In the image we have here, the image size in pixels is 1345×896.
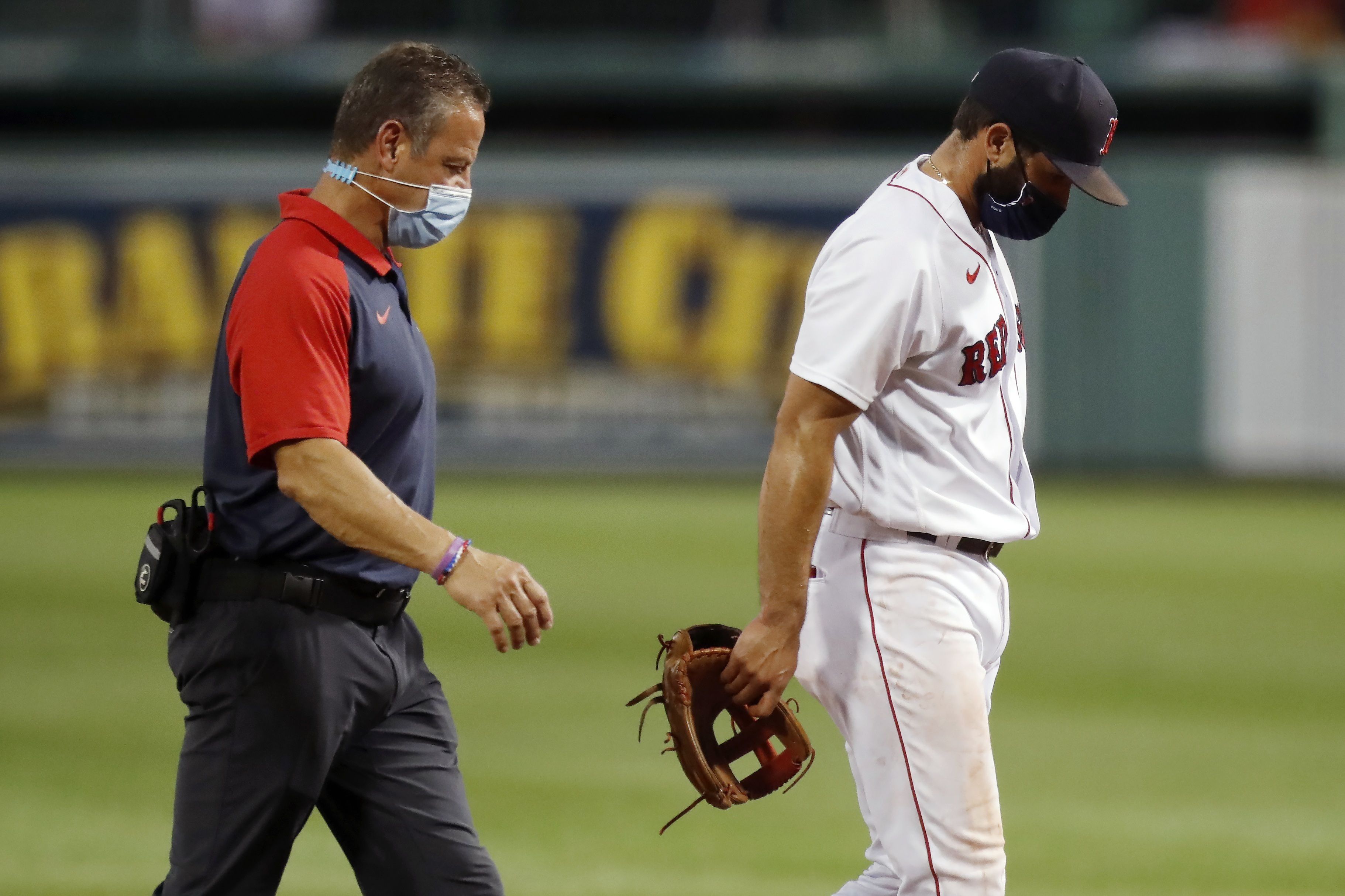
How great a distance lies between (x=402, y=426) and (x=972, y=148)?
4.43 ft

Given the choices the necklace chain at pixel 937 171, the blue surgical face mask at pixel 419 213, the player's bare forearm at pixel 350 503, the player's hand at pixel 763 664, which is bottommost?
the player's hand at pixel 763 664

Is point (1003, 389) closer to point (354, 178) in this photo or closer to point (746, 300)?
point (354, 178)

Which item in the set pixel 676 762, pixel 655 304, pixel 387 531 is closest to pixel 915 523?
pixel 387 531

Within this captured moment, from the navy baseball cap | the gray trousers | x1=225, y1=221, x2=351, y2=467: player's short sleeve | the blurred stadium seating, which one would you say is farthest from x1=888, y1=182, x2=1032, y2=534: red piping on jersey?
the blurred stadium seating

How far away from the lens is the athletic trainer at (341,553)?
11.5 ft

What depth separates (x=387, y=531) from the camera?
346cm

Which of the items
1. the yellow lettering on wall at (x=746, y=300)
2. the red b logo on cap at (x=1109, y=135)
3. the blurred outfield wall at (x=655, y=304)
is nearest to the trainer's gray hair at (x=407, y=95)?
the red b logo on cap at (x=1109, y=135)

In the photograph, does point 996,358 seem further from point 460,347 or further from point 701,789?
point 460,347

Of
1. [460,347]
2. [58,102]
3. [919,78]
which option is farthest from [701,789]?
[58,102]

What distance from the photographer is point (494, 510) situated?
1563 centimetres

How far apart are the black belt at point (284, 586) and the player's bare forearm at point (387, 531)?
242 millimetres

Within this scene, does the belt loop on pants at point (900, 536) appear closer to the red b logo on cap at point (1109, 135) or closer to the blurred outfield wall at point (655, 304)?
the red b logo on cap at point (1109, 135)

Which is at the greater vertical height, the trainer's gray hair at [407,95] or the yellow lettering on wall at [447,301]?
the trainer's gray hair at [407,95]

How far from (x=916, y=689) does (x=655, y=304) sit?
15.1m
